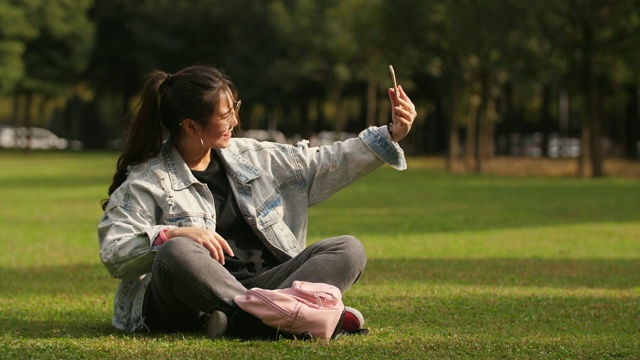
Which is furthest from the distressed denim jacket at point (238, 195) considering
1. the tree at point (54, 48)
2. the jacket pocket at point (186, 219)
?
the tree at point (54, 48)

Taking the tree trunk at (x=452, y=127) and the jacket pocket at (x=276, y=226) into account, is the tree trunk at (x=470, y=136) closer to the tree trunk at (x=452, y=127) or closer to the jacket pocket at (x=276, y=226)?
the tree trunk at (x=452, y=127)

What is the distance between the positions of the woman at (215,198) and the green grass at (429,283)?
276mm

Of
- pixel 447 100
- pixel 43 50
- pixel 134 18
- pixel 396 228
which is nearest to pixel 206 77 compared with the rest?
pixel 396 228

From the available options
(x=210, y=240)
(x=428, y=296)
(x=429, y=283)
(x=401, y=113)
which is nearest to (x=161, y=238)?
(x=210, y=240)

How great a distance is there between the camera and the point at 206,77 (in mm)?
6496

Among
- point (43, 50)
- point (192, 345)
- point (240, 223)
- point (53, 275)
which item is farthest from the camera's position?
point (43, 50)

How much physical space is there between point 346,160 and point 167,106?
1026 mm

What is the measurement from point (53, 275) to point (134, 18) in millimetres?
61415

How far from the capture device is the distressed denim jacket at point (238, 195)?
248 inches

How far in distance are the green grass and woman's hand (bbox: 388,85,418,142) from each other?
1125 millimetres

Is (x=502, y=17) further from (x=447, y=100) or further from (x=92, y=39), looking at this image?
(x=92, y=39)

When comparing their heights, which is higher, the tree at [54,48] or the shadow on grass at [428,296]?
the tree at [54,48]

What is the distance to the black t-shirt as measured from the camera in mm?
6598

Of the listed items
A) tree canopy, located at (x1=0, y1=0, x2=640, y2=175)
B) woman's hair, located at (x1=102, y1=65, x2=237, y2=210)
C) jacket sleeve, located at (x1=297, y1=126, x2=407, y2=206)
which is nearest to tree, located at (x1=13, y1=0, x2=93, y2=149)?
tree canopy, located at (x1=0, y1=0, x2=640, y2=175)
